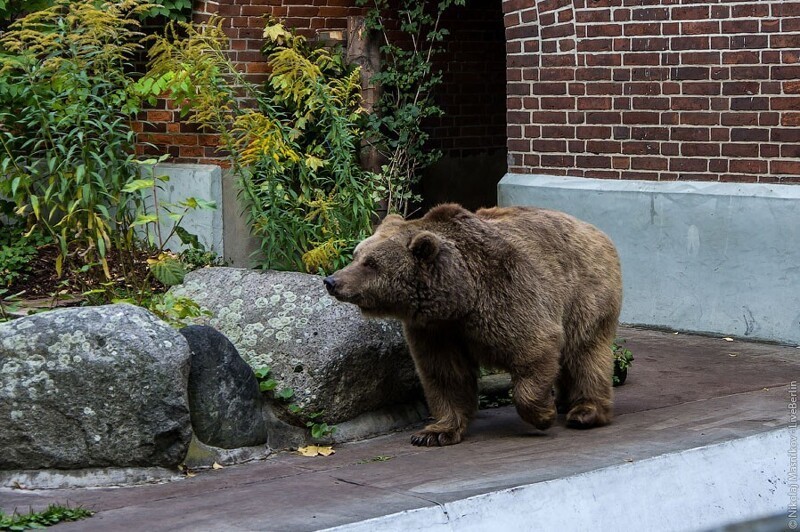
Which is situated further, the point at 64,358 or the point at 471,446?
the point at 471,446

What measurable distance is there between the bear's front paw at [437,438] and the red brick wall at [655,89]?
12.7ft

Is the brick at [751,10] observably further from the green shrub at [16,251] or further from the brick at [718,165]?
the green shrub at [16,251]

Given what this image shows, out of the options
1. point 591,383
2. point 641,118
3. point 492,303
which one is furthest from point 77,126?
point 641,118

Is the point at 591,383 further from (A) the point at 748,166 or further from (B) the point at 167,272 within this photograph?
(A) the point at 748,166

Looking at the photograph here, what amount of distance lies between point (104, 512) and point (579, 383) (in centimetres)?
289

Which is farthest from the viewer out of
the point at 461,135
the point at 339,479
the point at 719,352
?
the point at 461,135

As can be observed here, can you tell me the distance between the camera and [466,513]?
197 inches

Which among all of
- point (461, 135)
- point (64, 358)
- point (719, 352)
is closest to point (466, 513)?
point (64, 358)

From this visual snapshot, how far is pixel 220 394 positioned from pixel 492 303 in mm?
1566

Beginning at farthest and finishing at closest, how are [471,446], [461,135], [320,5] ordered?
[461,135]
[320,5]
[471,446]

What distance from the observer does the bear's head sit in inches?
236

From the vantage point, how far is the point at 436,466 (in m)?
5.84

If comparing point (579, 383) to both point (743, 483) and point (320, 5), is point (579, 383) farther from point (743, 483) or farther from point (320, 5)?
point (320, 5)

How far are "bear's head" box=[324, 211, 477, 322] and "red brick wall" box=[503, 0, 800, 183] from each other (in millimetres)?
3746
